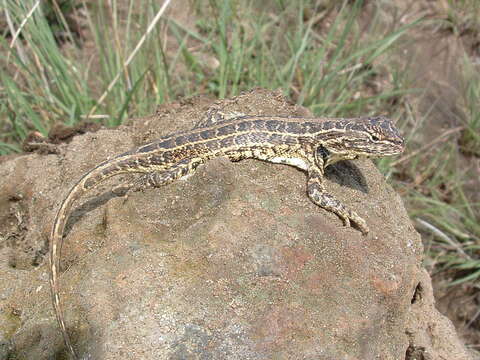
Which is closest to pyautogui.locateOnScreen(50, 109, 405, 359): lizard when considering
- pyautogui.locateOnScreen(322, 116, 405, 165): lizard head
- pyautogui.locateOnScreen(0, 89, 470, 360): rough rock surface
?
pyautogui.locateOnScreen(322, 116, 405, 165): lizard head

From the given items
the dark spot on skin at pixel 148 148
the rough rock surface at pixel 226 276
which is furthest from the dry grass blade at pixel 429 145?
the dark spot on skin at pixel 148 148

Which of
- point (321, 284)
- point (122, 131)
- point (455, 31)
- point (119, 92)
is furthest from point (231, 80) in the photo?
point (455, 31)

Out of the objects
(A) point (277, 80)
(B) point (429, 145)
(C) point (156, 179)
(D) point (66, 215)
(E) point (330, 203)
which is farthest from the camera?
(B) point (429, 145)

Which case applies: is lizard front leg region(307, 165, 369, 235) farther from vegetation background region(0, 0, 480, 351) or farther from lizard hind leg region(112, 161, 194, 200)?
vegetation background region(0, 0, 480, 351)

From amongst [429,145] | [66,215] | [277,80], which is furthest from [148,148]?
[429,145]

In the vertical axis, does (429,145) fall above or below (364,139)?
below

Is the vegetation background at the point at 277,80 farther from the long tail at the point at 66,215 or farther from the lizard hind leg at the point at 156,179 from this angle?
the lizard hind leg at the point at 156,179

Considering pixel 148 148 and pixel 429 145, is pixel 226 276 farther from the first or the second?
pixel 429 145
